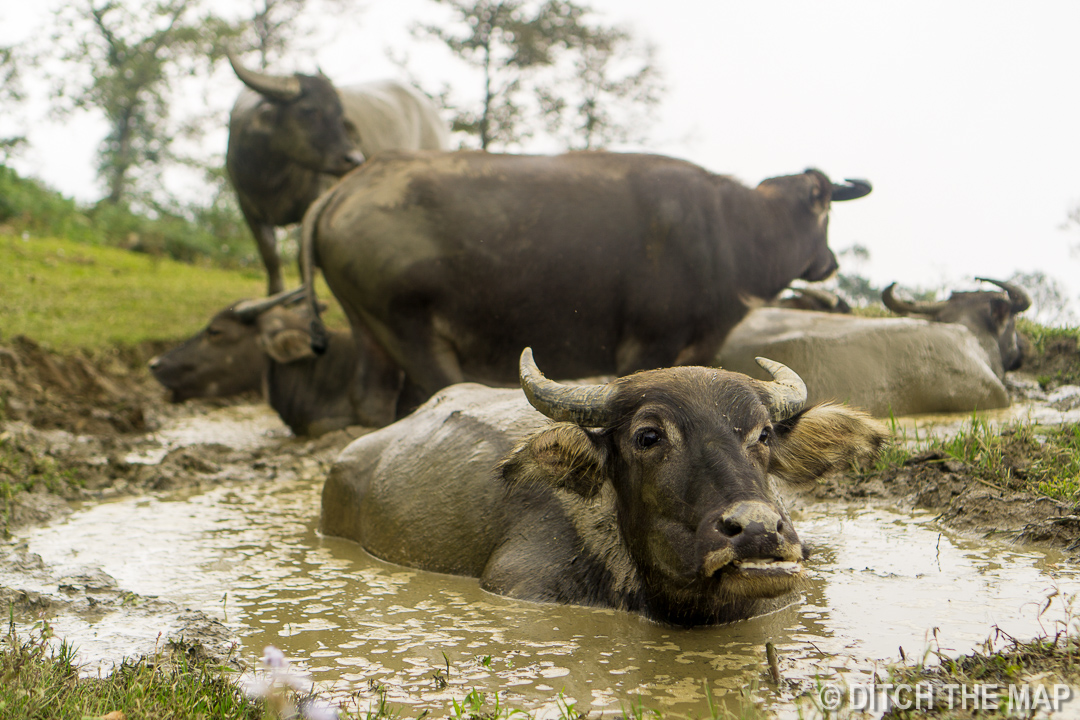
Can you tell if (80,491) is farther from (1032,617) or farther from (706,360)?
(1032,617)

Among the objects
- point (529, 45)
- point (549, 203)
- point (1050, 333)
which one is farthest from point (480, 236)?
point (529, 45)

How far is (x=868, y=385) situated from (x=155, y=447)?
570cm

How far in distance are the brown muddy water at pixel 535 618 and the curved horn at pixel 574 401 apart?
72cm

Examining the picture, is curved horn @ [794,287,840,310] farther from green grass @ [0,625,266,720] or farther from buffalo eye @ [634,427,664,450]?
green grass @ [0,625,266,720]

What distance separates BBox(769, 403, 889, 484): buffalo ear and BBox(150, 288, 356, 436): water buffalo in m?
5.30

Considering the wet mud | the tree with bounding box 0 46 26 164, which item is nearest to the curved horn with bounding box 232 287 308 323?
the wet mud

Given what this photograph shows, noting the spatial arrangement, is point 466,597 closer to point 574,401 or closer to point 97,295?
point 574,401

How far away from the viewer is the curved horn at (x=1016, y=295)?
8.87 m

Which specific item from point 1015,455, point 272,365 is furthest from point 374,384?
point 1015,455

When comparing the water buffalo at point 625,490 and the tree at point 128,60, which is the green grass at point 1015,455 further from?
the tree at point 128,60

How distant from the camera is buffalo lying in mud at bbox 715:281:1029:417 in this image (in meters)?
7.02

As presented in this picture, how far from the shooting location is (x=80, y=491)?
5.57 m

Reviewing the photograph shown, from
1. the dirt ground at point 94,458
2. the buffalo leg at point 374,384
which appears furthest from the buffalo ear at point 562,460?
the buffalo leg at point 374,384

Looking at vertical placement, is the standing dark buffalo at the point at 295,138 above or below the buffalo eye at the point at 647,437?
above
